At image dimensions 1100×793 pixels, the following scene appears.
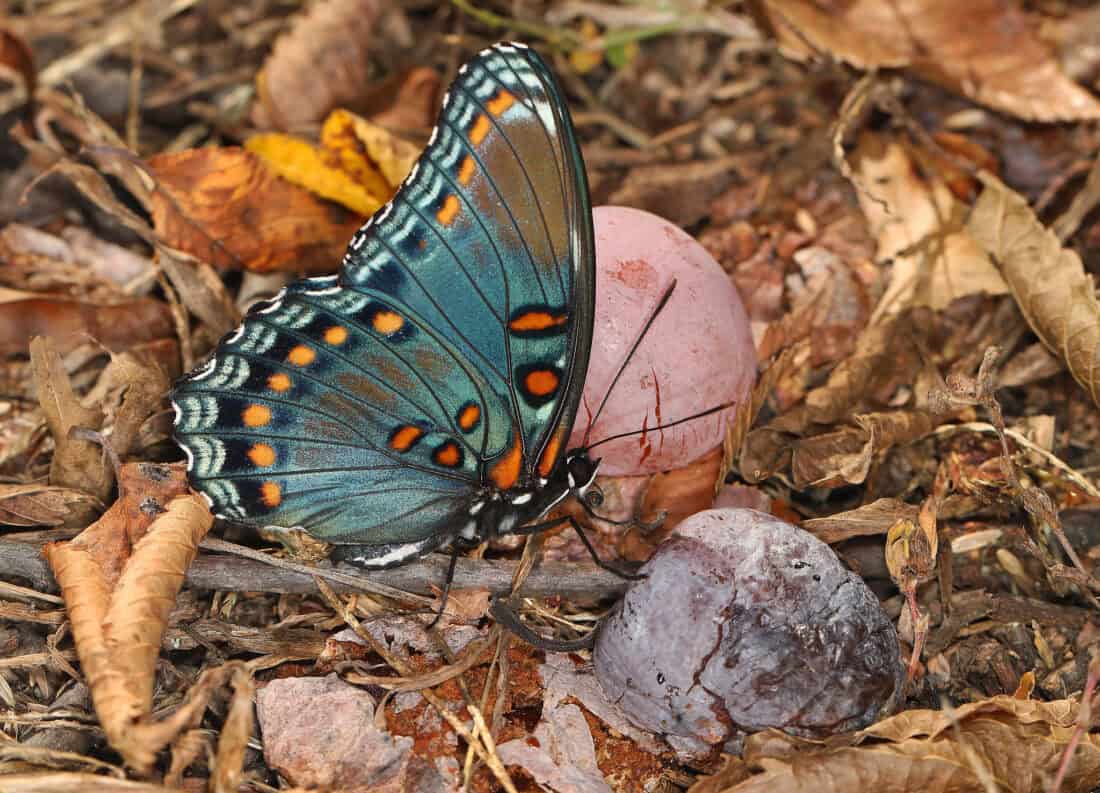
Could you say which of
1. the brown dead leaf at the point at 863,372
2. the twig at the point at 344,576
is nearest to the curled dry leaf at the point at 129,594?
the twig at the point at 344,576

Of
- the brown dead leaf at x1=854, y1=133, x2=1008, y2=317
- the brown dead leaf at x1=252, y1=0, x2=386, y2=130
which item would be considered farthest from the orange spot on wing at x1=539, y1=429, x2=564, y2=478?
the brown dead leaf at x1=252, y1=0, x2=386, y2=130

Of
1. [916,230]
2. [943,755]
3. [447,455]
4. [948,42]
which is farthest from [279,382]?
[948,42]

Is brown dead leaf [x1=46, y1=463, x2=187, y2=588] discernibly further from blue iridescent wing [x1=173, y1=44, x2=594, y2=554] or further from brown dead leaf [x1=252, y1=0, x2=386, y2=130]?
brown dead leaf [x1=252, y1=0, x2=386, y2=130]

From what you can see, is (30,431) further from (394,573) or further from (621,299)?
(621,299)

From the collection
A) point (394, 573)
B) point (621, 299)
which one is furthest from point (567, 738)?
point (621, 299)

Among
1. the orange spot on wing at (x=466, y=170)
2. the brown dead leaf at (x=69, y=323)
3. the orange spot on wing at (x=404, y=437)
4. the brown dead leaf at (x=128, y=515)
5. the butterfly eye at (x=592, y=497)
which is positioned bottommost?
the butterfly eye at (x=592, y=497)

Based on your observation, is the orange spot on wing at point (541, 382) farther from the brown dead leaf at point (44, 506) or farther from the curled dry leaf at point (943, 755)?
the brown dead leaf at point (44, 506)

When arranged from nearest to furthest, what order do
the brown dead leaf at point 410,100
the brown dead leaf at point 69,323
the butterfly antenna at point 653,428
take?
the butterfly antenna at point 653,428 → the brown dead leaf at point 69,323 → the brown dead leaf at point 410,100

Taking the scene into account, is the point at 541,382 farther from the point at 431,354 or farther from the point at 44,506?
the point at 44,506
